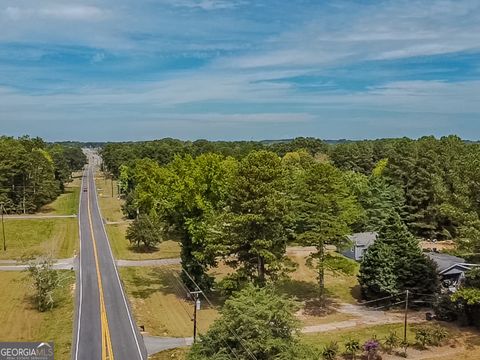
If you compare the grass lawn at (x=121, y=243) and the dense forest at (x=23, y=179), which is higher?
the dense forest at (x=23, y=179)

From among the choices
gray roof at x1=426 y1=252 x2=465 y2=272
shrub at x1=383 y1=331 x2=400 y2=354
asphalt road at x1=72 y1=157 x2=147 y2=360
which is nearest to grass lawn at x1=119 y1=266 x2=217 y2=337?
asphalt road at x1=72 y1=157 x2=147 y2=360

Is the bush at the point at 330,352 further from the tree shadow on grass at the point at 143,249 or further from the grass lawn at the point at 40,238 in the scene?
the tree shadow on grass at the point at 143,249

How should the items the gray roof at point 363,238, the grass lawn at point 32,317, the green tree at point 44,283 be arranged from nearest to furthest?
the grass lawn at point 32,317, the green tree at point 44,283, the gray roof at point 363,238

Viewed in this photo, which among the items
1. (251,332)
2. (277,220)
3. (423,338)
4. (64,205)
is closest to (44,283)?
(277,220)

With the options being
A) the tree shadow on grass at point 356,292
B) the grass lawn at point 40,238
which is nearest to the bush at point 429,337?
the tree shadow on grass at point 356,292

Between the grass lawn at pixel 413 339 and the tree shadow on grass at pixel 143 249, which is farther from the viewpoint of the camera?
the tree shadow on grass at pixel 143 249

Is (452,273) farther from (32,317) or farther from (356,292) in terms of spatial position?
(32,317)

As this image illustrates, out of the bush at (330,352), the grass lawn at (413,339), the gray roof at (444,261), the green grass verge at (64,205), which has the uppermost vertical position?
the gray roof at (444,261)
